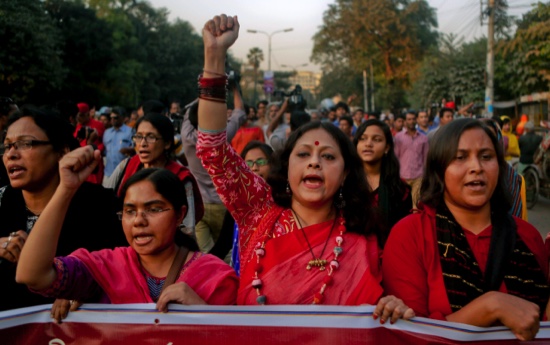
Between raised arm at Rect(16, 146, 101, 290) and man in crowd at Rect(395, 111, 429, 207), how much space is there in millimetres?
6503

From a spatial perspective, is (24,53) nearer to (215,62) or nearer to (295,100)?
(295,100)

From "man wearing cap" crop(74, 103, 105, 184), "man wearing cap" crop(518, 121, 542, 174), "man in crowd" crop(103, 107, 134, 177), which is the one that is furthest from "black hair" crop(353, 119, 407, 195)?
"man wearing cap" crop(518, 121, 542, 174)

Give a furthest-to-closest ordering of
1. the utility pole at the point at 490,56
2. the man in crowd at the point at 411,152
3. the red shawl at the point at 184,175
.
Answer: the utility pole at the point at 490,56 < the man in crowd at the point at 411,152 < the red shawl at the point at 184,175

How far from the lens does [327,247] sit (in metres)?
2.49

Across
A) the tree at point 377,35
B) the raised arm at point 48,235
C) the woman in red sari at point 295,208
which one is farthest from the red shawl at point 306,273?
the tree at point 377,35

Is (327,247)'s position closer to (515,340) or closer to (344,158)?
(344,158)

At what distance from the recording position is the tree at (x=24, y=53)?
65.4 ft

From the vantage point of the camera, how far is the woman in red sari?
2377mm

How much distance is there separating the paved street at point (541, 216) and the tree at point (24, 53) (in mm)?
15900

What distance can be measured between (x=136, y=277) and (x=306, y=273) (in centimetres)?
69

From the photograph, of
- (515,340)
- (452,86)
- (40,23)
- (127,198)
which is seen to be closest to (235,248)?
(127,198)

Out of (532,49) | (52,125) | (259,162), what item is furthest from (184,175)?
(532,49)

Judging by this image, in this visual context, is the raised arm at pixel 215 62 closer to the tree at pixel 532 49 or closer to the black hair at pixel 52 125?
the black hair at pixel 52 125

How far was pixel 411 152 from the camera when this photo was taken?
8516 mm
